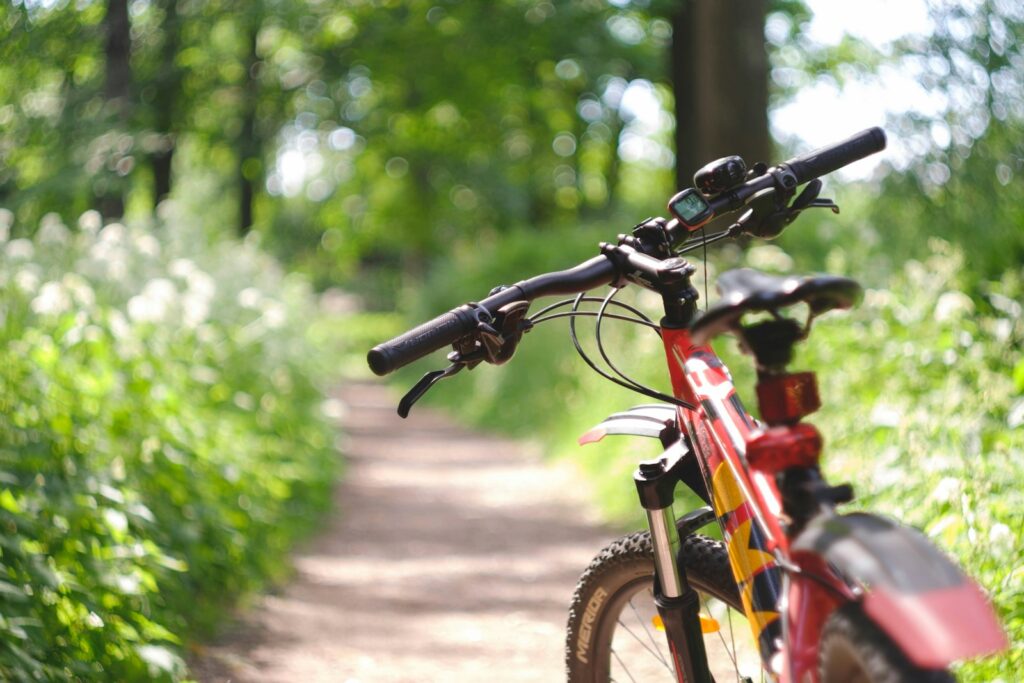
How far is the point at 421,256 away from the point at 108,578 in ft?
98.6

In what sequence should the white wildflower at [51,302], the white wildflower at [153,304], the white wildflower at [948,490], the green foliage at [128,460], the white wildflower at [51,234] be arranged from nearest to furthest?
the green foliage at [128,460]
the white wildflower at [948,490]
the white wildflower at [51,302]
the white wildflower at [153,304]
the white wildflower at [51,234]

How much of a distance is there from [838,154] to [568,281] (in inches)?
30.0

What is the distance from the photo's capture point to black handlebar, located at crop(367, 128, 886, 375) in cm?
191

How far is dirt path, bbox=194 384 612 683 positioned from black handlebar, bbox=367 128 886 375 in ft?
8.25

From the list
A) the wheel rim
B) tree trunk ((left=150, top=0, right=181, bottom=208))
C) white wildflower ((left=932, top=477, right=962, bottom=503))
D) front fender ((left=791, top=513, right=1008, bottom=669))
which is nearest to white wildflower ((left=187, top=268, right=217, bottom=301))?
tree trunk ((left=150, top=0, right=181, bottom=208))

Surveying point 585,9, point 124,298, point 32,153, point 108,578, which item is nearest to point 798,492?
point 108,578

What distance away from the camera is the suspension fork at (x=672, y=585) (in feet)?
7.43

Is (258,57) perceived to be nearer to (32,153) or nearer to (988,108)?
(32,153)

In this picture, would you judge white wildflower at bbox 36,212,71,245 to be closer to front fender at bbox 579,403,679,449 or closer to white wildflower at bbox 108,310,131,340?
white wildflower at bbox 108,310,131,340

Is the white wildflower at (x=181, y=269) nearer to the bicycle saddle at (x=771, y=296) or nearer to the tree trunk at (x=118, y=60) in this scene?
the tree trunk at (x=118, y=60)

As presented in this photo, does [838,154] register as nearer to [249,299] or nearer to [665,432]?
[665,432]

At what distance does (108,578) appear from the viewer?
341 cm

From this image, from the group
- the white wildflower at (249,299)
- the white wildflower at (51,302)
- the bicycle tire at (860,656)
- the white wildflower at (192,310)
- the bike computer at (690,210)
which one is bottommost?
the bicycle tire at (860,656)

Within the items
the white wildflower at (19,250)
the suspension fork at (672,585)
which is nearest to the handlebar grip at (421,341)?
the suspension fork at (672,585)
